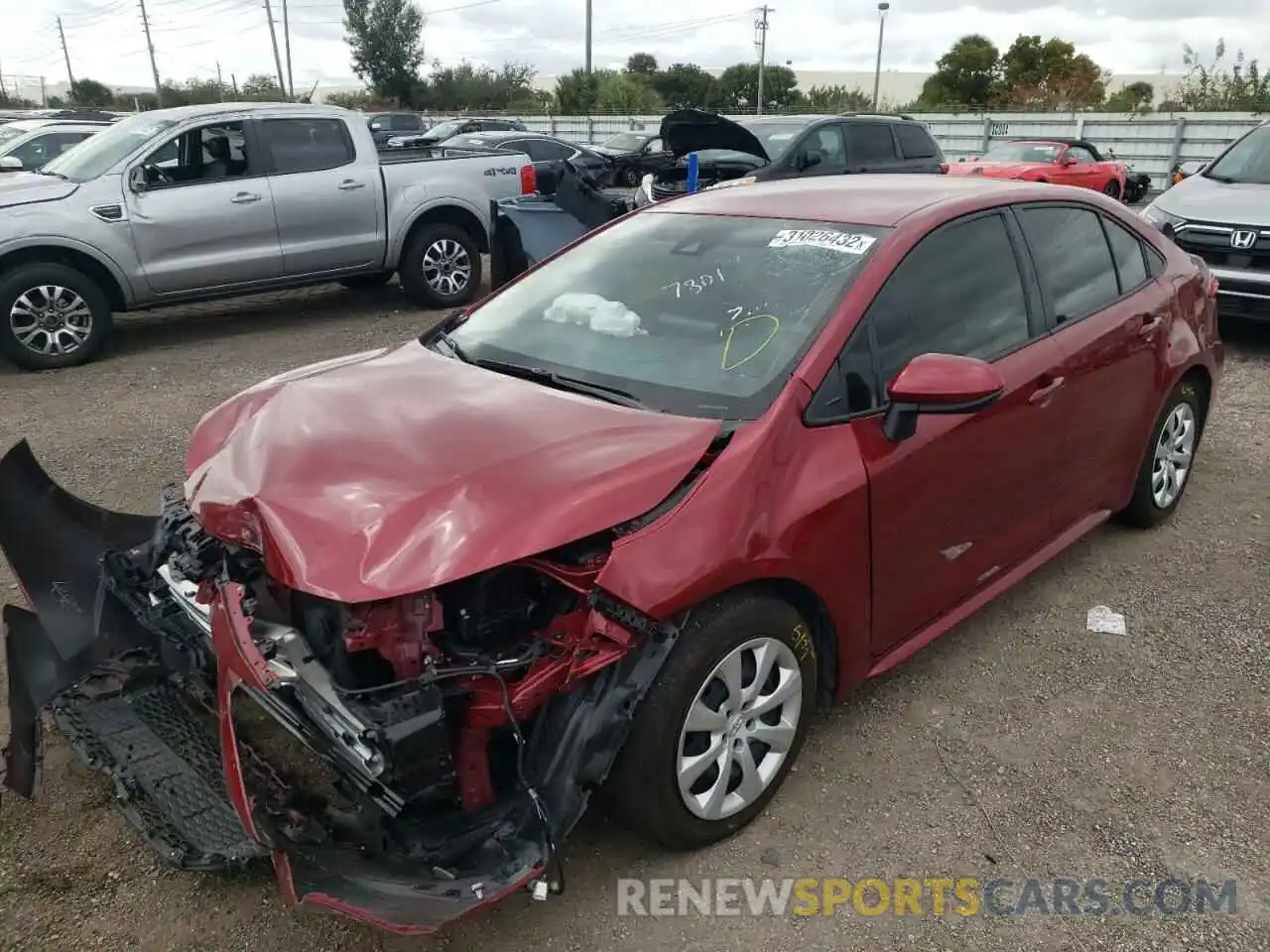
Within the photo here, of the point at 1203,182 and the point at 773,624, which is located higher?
the point at 1203,182

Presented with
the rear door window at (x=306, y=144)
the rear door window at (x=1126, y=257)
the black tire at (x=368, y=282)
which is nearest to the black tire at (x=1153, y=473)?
the rear door window at (x=1126, y=257)

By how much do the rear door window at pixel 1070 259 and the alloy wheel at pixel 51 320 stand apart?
6940 mm

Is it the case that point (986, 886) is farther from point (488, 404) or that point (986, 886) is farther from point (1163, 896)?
point (488, 404)

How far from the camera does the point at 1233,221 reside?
724cm

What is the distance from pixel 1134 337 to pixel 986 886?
7.61ft

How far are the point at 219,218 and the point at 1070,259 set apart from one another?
6.71 metres

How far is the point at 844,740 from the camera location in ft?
10.0

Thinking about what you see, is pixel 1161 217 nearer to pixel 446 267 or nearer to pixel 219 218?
pixel 446 267

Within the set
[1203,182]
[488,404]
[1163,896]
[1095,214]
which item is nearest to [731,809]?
[1163,896]

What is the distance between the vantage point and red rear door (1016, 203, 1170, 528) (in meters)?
3.46

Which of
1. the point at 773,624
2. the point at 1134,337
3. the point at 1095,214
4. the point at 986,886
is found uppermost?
the point at 1095,214

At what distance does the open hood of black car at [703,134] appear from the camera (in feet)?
30.4

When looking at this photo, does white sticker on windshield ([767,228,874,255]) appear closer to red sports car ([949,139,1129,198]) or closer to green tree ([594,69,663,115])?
red sports car ([949,139,1129,198])

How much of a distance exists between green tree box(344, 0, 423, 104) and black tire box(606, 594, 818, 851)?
59933mm
